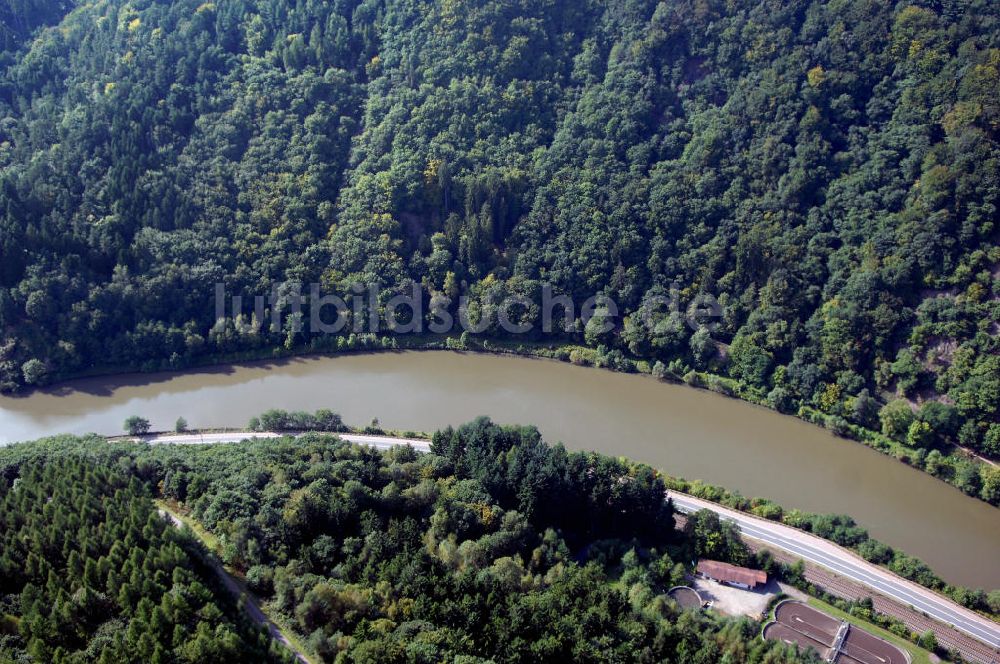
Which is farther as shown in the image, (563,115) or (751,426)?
(563,115)

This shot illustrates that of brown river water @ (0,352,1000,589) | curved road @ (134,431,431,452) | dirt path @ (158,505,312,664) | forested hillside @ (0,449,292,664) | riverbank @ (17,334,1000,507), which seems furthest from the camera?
curved road @ (134,431,431,452)

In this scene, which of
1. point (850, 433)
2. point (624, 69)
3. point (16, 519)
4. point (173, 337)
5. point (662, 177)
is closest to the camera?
point (16, 519)

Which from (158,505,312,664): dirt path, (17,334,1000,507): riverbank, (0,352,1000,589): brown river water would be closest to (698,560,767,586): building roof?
(0,352,1000,589): brown river water

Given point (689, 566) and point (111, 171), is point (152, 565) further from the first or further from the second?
point (111, 171)

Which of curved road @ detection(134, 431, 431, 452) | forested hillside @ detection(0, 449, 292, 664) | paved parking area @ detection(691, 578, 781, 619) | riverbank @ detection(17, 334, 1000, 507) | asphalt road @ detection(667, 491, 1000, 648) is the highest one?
riverbank @ detection(17, 334, 1000, 507)

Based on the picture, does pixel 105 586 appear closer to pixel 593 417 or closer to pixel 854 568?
pixel 593 417

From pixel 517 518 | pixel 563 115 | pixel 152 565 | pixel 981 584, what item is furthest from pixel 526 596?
pixel 563 115

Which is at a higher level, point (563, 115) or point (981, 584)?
point (563, 115)

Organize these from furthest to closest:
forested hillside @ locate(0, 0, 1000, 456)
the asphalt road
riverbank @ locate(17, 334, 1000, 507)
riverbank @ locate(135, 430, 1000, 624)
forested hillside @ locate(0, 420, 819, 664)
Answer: forested hillside @ locate(0, 0, 1000, 456) < riverbank @ locate(17, 334, 1000, 507) < riverbank @ locate(135, 430, 1000, 624) < the asphalt road < forested hillside @ locate(0, 420, 819, 664)

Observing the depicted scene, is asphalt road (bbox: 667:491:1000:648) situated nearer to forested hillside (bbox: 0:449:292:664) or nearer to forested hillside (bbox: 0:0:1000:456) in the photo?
forested hillside (bbox: 0:0:1000:456)
